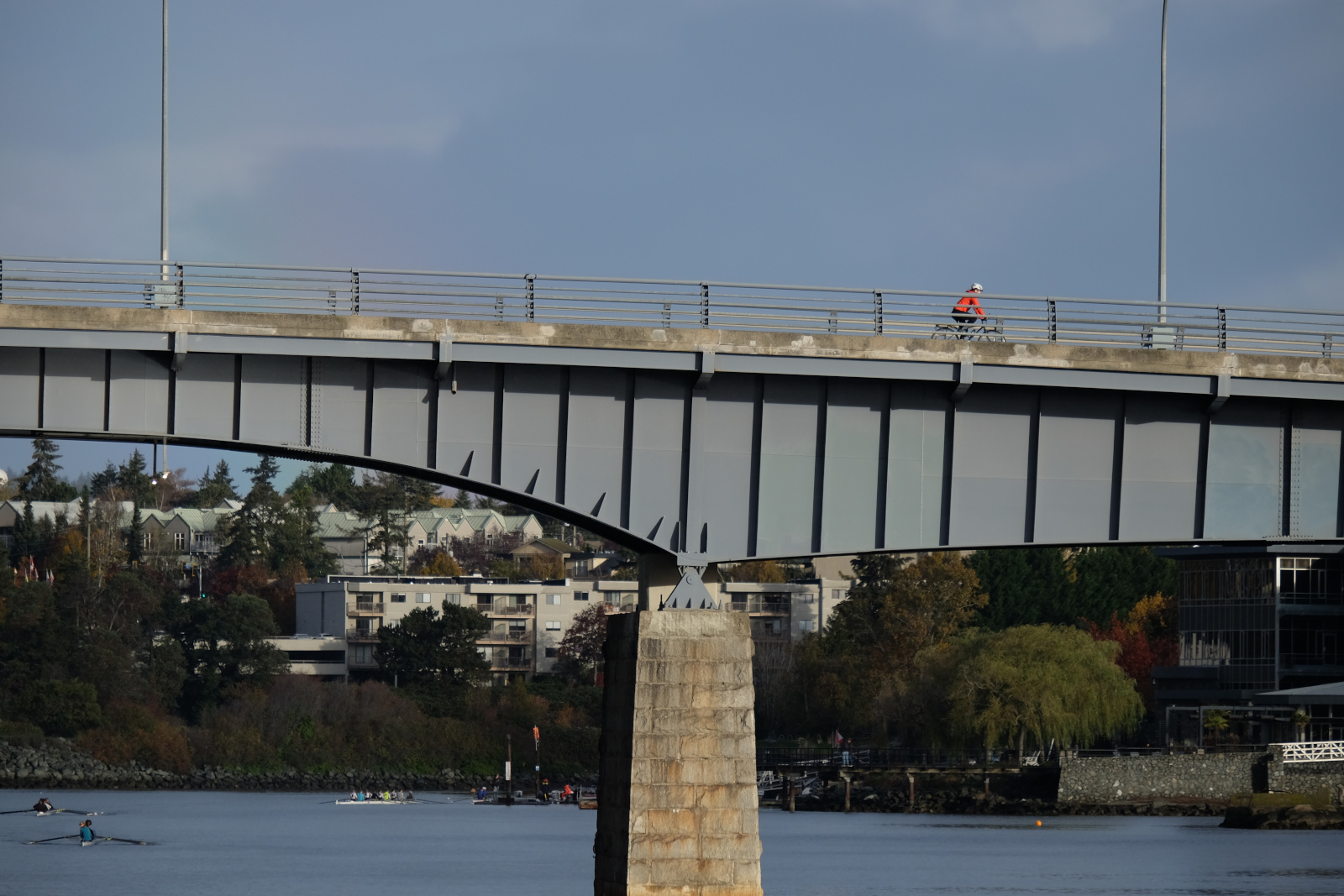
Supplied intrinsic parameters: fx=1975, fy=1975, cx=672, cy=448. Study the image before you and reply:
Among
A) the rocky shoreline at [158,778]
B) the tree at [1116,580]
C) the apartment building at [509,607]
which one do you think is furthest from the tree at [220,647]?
the tree at [1116,580]

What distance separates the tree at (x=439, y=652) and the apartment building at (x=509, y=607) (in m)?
9.01

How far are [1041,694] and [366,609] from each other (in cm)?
7483

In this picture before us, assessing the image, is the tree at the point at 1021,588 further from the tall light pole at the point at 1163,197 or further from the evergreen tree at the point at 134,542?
the tall light pole at the point at 1163,197

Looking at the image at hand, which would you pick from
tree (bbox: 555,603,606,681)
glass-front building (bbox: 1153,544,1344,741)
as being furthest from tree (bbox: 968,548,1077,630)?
glass-front building (bbox: 1153,544,1344,741)

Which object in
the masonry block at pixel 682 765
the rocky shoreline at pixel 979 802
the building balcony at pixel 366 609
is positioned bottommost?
the rocky shoreline at pixel 979 802

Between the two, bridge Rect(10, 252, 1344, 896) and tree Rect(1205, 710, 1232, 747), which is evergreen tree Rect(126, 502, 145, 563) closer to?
tree Rect(1205, 710, 1232, 747)

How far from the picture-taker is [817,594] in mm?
182750

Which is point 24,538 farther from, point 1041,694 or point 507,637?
point 1041,694

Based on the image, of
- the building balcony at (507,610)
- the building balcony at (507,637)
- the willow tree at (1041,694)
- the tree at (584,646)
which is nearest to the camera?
the willow tree at (1041,694)

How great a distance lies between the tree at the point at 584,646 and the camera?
165 metres

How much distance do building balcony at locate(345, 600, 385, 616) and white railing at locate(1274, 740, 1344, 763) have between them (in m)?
89.3

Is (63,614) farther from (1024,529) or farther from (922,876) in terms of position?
(1024,529)

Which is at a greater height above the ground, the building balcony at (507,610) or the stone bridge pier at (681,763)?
the stone bridge pier at (681,763)

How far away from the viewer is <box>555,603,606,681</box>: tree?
542ft
